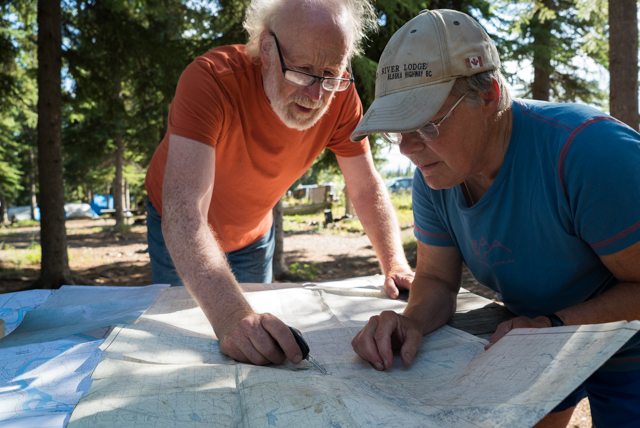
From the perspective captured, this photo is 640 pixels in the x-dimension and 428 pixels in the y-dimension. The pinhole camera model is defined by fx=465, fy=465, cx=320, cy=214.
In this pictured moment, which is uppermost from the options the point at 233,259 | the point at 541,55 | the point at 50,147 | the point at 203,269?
the point at 541,55

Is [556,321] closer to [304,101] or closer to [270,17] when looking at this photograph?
[304,101]

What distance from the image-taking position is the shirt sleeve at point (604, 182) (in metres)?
1.16

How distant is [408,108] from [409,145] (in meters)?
0.15

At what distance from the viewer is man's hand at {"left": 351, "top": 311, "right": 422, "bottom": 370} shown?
1.36 metres

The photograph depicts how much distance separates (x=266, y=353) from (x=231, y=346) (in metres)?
0.12

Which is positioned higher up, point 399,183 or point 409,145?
point 409,145

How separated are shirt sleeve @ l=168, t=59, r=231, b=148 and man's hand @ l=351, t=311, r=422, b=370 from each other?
40.8 inches

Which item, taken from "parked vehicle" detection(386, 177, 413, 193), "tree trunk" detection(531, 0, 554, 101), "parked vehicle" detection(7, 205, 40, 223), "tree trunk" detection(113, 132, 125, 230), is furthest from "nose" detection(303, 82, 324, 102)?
"parked vehicle" detection(7, 205, 40, 223)

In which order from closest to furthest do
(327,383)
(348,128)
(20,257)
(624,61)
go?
(327,383)
(348,128)
(624,61)
(20,257)

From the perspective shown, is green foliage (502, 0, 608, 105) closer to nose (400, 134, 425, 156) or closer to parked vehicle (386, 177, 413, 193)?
nose (400, 134, 425, 156)

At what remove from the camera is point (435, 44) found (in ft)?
4.34

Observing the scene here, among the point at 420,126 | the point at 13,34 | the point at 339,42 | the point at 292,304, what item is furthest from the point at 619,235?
the point at 13,34

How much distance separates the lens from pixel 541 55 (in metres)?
6.91

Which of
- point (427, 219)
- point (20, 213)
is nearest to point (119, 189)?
point (427, 219)
